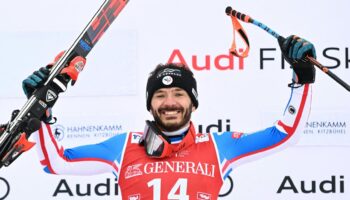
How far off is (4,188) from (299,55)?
6.86 ft

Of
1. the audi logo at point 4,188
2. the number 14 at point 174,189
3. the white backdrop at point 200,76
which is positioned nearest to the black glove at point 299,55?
the number 14 at point 174,189

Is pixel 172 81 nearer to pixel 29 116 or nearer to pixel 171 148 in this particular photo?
pixel 171 148

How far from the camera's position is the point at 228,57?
15.6 feet

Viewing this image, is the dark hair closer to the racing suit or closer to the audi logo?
the racing suit

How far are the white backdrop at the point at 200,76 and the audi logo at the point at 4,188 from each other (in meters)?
0.04

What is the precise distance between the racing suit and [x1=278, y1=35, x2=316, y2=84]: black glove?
0.15 ft

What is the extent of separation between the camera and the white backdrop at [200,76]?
→ 4.77 m

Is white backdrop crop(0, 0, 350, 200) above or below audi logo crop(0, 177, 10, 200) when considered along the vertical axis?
above

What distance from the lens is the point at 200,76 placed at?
4789mm

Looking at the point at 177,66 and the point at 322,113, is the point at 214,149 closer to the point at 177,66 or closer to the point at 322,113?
the point at 177,66

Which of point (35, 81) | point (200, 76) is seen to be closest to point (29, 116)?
point (35, 81)

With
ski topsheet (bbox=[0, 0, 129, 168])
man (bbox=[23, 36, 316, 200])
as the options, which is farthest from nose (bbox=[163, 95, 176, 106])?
ski topsheet (bbox=[0, 0, 129, 168])

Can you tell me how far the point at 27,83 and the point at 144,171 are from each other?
22.6 inches

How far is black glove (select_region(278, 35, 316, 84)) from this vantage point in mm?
3434
